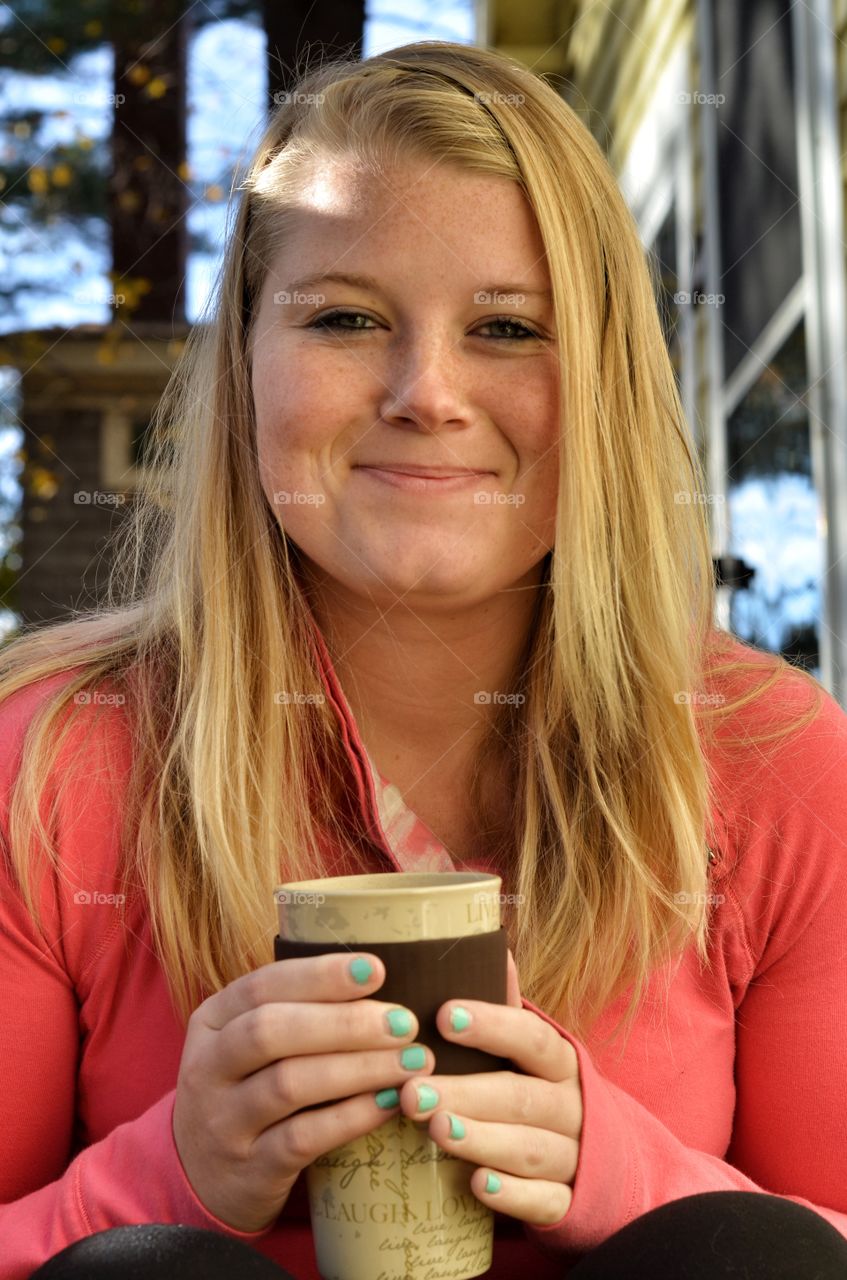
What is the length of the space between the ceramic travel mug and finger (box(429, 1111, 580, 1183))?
2 cm

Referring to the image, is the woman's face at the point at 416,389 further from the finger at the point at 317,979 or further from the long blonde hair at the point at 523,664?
the finger at the point at 317,979

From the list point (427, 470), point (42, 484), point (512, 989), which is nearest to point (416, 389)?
point (427, 470)

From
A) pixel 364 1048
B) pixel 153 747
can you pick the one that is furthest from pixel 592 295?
pixel 364 1048

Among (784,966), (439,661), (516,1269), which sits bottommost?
(516,1269)

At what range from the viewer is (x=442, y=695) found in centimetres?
167

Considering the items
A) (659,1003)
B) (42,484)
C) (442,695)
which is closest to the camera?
(659,1003)

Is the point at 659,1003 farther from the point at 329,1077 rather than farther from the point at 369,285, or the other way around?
the point at 369,285

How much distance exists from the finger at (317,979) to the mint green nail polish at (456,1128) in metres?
0.11

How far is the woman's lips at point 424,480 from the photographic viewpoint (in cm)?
154

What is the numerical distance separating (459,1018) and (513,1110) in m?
0.10

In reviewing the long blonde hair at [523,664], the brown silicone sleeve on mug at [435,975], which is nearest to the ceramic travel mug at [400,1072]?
the brown silicone sleeve on mug at [435,975]

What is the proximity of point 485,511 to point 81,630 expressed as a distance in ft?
1.82

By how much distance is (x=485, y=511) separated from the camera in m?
1.56

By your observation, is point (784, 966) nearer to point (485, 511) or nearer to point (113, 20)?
point (485, 511)
